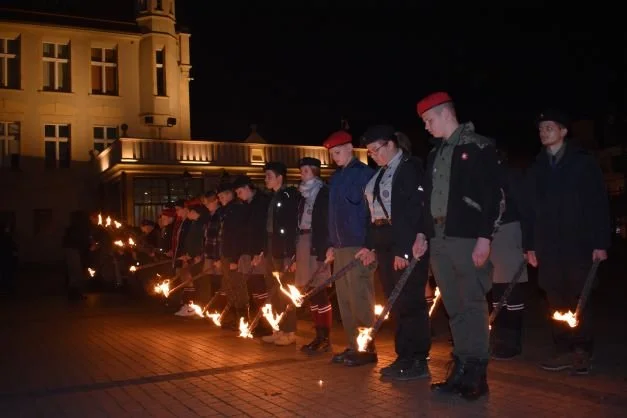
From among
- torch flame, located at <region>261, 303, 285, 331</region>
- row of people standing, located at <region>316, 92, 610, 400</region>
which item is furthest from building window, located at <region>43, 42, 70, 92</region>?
row of people standing, located at <region>316, 92, 610, 400</region>

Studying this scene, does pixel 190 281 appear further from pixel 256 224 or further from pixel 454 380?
pixel 454 380

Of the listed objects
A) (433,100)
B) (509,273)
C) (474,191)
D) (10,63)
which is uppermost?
(10,63)

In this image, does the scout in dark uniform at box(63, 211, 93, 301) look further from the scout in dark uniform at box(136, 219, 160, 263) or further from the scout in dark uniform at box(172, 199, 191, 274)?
the scout in dark uniform at box(172, 199, 191, 274)

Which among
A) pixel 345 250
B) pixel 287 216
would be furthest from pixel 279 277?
pixel 345 250

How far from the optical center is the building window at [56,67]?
36.8m

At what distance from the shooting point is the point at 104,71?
3809 centimetres

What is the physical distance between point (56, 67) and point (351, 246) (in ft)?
111

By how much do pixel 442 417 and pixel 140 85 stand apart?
35760 mm

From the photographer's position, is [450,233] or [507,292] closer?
[450,233]

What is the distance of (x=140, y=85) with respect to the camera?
38.2 m

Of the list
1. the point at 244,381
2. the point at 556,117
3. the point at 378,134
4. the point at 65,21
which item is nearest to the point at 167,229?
the point at 244,381

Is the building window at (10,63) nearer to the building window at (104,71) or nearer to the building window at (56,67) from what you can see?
the building window at (56,67)

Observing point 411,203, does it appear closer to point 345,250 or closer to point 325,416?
point 345,250

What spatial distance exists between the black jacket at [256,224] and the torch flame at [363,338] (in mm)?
2637
